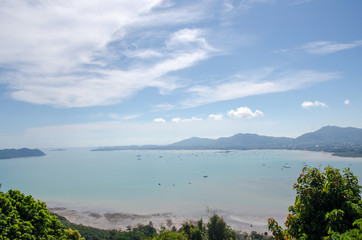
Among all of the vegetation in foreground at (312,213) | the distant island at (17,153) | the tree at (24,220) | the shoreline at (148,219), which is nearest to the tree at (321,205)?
the vegetation in foreground at (312,213)

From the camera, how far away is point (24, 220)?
15.3ft

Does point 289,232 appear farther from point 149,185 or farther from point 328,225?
point 149,185

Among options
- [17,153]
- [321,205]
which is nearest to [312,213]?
[321,205]

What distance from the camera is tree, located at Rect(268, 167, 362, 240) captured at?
3.26 m

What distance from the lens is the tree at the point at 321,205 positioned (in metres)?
3.26

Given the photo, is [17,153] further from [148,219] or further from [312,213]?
[312,213]

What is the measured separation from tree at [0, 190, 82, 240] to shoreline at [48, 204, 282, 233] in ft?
63.6

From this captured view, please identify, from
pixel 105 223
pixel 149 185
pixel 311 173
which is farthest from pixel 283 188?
pixel 311 173

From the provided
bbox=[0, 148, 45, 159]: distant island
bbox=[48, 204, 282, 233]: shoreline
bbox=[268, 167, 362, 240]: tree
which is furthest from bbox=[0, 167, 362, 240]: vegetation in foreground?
bbox=[0, 148, 45, 159]: distant island

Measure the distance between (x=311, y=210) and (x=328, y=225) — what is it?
1.23 ft

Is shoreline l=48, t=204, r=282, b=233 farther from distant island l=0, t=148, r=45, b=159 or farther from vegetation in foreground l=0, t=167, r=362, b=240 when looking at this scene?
distant island l=0, t=148, r=45, b=159

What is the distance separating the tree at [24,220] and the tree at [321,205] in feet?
13.9

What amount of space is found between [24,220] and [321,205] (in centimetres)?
532

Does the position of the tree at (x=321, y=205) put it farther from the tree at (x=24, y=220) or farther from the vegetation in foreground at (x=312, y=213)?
the tree at (x=24, y=220)
